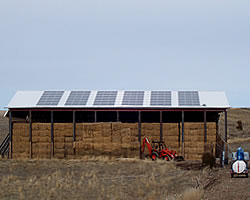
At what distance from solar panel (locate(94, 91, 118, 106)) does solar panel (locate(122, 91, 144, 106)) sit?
692 mm

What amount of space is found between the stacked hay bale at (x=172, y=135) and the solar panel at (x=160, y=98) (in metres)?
1.35

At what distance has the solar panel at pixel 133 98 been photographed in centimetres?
2928

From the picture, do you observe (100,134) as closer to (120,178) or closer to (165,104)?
(165,104)

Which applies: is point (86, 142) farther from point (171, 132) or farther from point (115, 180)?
point (115, 180)

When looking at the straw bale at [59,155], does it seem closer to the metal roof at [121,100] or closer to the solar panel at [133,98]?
the metal roof at [121,100]

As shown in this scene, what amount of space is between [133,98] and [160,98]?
1.65 m

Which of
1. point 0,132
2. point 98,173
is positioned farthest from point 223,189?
point 0,132

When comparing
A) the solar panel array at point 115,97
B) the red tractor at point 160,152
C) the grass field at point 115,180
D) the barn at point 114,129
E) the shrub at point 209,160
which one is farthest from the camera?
the solar panel array at point 115,97

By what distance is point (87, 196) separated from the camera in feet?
54.3

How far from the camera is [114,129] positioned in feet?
93.0

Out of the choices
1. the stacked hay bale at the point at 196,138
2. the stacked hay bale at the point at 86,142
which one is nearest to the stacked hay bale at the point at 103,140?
the stacked hay bale at the point at 86,142

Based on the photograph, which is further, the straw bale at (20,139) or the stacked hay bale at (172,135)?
the straw bale at (20,139)

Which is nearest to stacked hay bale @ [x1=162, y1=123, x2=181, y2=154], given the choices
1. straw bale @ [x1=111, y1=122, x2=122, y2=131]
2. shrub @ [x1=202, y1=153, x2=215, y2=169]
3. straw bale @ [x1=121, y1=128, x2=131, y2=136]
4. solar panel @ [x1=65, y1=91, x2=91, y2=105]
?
straw bale @ [x1=121, y1=128, x2=131, y2=136]

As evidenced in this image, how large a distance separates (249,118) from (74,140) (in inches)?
2296
